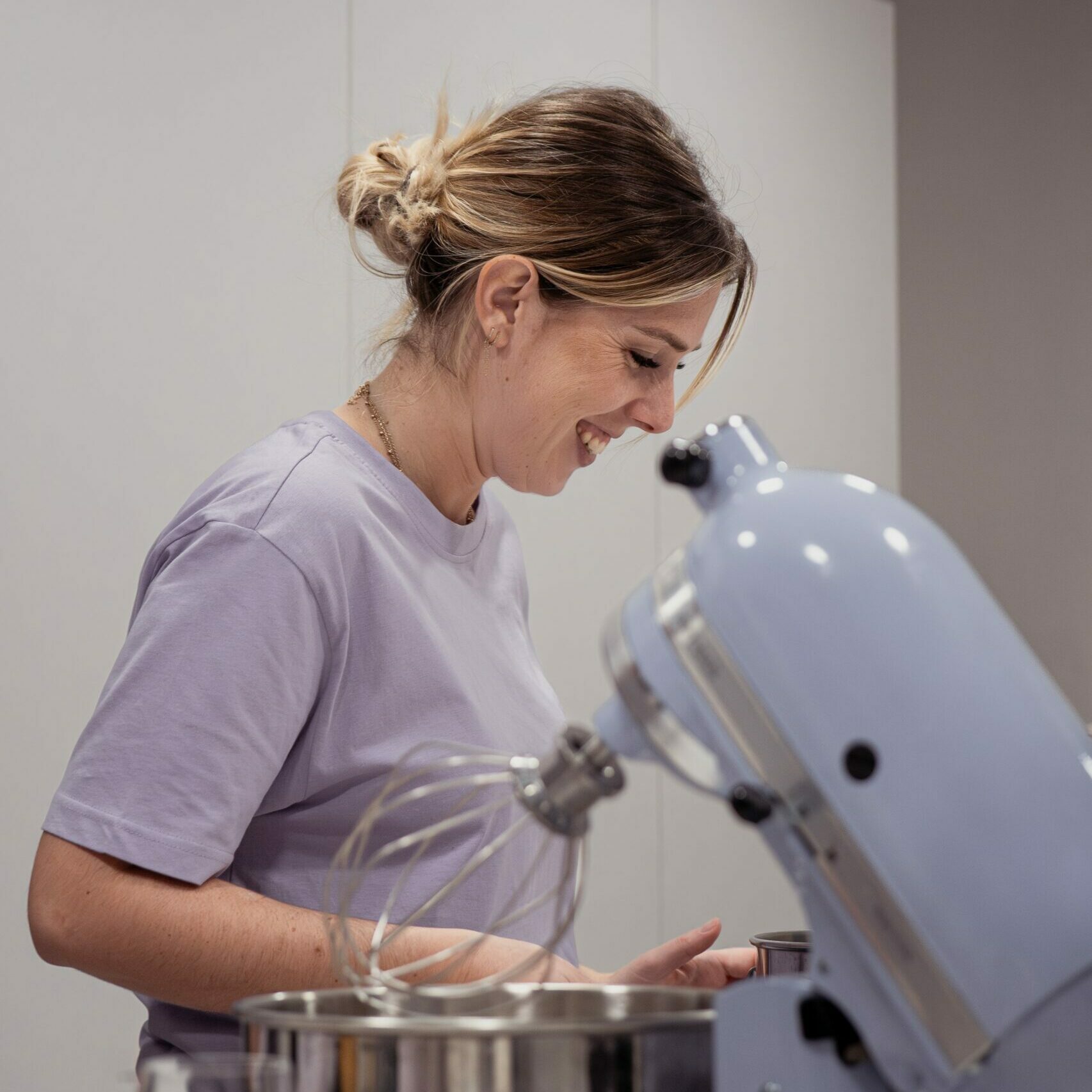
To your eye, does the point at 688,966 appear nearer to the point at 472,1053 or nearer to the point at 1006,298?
the point at 472,1053

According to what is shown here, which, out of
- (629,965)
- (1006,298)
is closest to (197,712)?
(629,965)

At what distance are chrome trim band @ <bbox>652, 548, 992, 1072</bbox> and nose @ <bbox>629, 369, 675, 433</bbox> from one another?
638mm

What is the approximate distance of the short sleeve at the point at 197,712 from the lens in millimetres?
914

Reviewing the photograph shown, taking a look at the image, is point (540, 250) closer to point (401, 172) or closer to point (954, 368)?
point (401, 172)

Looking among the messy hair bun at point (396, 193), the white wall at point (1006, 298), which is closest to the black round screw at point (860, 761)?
the messy hair bun at point (396, 193)

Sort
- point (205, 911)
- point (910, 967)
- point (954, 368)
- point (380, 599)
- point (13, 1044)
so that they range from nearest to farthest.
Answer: point (910, 967), point (205, 911), point (380, 599), point (13, 1044), point (954, 368)

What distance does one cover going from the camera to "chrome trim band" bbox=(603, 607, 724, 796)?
617 millimetres

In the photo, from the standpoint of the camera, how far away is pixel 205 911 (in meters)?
0.92

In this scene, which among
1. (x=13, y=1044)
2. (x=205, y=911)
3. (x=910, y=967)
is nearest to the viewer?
(x=910, y=967)

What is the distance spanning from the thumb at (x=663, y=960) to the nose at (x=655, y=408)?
484 mm

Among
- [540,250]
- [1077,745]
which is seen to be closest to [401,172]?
[540,250]

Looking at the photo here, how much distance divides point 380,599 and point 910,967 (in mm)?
605

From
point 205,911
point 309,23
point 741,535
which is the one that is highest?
point 309,23

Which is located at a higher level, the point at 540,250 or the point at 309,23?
the point at 309,23
